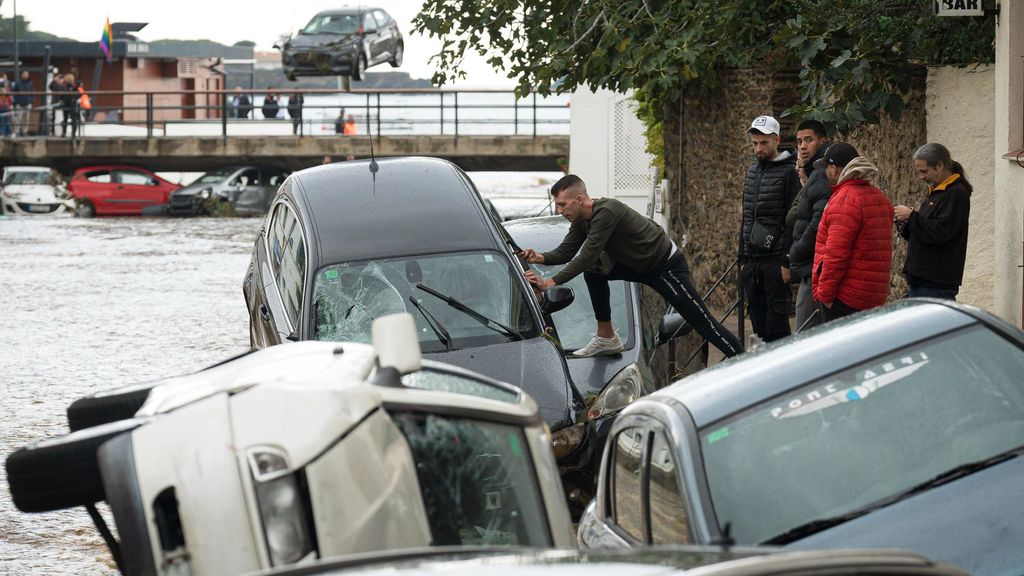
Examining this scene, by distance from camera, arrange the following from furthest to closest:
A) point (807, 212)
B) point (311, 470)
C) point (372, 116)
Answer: point (372, 116) → point (807, 212) → point (311, 470)

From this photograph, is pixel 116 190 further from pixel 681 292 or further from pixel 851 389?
pixel 851 389

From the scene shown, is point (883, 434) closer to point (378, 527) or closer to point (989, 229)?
point (378, 527)

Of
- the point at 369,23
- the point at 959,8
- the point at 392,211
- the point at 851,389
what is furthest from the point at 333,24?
the point at 851,389

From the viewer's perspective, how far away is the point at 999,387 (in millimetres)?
4531

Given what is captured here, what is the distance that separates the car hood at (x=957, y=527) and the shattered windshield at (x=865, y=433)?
0.30 feet

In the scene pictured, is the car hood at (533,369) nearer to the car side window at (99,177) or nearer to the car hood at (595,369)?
the car hood at (595,369)

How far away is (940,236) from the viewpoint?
8117 mm

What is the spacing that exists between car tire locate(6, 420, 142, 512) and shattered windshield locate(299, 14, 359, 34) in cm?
3707

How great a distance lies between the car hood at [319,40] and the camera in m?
40.0

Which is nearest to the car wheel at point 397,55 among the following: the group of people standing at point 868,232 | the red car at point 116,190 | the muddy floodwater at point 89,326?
the red car at point 116,190

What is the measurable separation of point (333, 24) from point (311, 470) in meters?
38.2

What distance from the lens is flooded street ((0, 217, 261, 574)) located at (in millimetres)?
7633

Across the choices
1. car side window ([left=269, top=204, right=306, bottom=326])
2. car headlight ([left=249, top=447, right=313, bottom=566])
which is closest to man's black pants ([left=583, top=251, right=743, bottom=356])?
car side window ([left=269, top=204, right=306, bottom=326])

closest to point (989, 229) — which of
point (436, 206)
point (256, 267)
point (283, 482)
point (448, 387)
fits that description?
point (436, 206)
